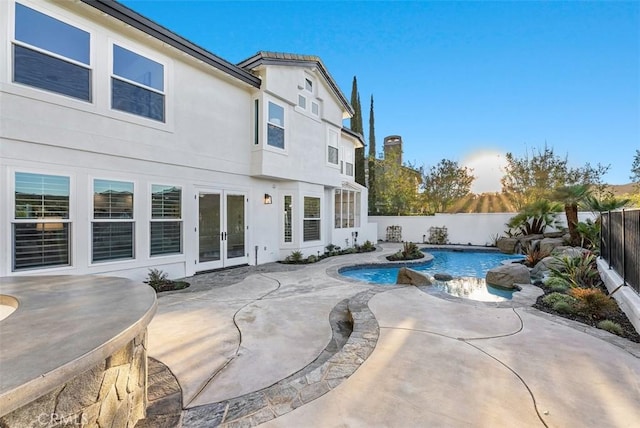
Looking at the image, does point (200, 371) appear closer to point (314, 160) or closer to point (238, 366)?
point (238, 366)

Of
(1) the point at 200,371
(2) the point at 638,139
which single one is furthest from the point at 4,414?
(2) the point at 638,139

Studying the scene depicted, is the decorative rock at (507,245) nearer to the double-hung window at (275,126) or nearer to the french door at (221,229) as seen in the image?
the double-hung window at (275,126)

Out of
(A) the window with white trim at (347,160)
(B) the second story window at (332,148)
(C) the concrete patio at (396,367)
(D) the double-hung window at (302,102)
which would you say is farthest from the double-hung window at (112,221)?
(A) the window with white trim at (347,160)

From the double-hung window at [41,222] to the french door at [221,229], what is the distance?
2987mm

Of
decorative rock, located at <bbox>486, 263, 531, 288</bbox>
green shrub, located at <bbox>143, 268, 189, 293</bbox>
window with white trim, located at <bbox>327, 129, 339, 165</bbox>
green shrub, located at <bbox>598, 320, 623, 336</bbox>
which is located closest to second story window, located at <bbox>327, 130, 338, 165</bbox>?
window with white trim, located at <bbox>327, 129, 339, 165</bbox>

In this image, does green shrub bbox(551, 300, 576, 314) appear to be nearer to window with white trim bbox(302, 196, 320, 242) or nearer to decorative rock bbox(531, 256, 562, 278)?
decorative rock bbox(531, 256, 562, 278)

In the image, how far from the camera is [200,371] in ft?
10.3

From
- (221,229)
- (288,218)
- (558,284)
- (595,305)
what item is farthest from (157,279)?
(558,284)

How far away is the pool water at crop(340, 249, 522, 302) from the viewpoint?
7.12 metres

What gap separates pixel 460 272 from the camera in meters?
10.4

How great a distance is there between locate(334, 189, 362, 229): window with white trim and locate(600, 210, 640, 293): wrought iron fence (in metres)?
9.26

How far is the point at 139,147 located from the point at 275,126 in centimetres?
427

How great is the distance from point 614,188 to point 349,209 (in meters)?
17.9

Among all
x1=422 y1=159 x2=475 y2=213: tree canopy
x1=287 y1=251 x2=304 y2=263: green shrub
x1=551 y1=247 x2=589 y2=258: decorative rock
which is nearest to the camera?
x1=551 y1=247 x2=589 y2=258: decorative rock
